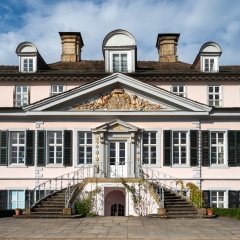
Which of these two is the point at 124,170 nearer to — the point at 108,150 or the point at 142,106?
the point at 108,150

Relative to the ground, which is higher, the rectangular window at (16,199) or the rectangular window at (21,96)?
the rectangular window at (21,96)

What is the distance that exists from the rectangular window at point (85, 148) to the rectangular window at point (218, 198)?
7.60m

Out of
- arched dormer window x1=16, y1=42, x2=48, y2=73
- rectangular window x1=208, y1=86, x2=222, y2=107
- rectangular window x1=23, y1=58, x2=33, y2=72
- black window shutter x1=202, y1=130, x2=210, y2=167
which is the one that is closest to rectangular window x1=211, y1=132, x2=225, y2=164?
black window shutter x1=202, y1=130, x2=210, y2=167

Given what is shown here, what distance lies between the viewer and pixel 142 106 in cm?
2536

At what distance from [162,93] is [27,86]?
8707 mm

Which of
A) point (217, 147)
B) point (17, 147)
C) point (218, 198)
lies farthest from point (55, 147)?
point (218, 198)

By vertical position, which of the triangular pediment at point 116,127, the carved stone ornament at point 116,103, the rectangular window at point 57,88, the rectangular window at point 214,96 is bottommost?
the triangular pediment at point 116,127

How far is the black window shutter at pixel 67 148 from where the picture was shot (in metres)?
25.2

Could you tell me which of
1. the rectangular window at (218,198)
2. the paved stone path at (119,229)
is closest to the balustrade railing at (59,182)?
the paved stone path at (119,229)

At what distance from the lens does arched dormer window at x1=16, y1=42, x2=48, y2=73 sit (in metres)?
27.4

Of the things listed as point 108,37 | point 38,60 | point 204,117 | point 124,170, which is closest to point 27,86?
point 38,60

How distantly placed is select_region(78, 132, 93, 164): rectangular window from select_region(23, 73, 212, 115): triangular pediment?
1.43 meters

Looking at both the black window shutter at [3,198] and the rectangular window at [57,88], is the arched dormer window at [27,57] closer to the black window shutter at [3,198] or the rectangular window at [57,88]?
the rectangular window at [57,88]

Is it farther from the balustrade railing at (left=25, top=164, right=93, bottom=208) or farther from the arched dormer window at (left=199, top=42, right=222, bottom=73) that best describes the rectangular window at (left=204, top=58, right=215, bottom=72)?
the balustrade railing at (left=25, top=164, right=93, bottom=208)
